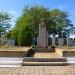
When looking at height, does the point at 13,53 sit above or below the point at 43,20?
below

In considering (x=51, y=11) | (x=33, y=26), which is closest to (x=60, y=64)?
(x=33, y=26)

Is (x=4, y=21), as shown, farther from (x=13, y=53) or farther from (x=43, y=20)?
(x=13, y=53)

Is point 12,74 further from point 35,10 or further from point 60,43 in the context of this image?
point 35,10

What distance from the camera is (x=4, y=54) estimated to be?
17.1 metres

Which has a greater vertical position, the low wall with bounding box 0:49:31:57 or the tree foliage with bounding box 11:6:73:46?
the tree foliage with bounding box 11:6:73:46

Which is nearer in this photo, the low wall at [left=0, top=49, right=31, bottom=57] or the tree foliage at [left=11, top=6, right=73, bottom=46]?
the low wall at [left=0, top=49, right=31, bottom=57]

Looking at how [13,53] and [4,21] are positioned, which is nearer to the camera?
[13,53]

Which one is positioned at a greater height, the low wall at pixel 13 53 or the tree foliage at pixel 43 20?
the tree foliage at pixel 43 20

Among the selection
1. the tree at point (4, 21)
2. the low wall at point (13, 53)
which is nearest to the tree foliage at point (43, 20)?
the tree at point (4, 21)

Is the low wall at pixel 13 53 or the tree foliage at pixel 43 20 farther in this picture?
the tree foliage at pixel 43 20

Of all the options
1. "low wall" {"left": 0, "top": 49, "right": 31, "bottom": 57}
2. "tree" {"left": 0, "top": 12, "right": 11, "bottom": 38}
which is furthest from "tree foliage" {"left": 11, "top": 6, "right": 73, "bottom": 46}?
"low wall" {"left": 0, "top": 49, "right": 31, "bottom": 57}

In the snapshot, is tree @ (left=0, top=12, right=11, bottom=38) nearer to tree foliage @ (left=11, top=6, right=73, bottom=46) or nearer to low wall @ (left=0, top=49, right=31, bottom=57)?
tree foliage @ (left=11, top=6, right=73, bottom=46)

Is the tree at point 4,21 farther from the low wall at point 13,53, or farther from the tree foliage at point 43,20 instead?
the low wall at point 13,53

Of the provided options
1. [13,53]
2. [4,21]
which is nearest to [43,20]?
[4,21]
